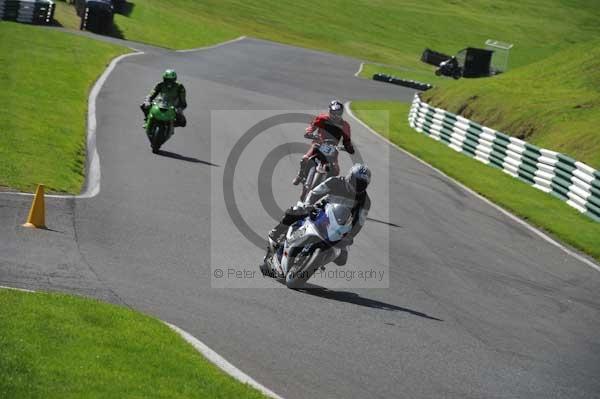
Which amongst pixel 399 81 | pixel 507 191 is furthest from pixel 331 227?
pixel 399 81

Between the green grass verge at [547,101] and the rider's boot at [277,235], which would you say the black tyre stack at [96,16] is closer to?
the green grass verge at [547,101]

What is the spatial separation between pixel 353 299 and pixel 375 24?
81.8 meters

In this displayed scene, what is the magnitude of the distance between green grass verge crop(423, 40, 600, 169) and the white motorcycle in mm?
16584

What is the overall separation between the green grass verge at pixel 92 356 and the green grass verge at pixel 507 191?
11.8m

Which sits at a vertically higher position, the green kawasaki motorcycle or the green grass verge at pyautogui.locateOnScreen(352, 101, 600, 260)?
the green kawasaki motorcycle

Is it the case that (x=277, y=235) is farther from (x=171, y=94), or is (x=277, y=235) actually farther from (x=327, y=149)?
(x=171, y=94)

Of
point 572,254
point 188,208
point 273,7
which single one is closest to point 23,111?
point 188,208

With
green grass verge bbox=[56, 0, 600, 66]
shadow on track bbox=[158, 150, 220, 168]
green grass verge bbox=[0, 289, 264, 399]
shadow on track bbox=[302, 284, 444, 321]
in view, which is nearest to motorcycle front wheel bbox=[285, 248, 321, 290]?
shadow on track bbox=[302, 284, 444, 321]

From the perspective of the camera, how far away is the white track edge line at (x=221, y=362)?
9.02m

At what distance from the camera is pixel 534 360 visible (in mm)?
11742

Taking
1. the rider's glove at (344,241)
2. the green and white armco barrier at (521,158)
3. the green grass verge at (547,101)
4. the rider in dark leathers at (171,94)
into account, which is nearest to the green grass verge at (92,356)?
the rider's glove at (344,241)

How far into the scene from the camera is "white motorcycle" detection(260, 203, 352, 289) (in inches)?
505

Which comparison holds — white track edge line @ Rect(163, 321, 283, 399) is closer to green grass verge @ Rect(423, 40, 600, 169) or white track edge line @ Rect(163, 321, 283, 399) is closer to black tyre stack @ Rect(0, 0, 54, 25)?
green grass verge @ Rect(423, 40, 600, 169)

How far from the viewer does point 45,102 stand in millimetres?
28641
